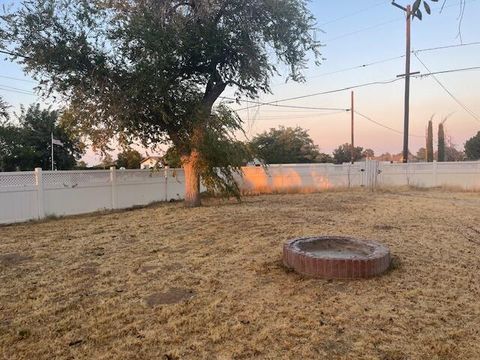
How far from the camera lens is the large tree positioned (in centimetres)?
1067

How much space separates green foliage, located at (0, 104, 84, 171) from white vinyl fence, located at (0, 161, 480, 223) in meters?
15.8

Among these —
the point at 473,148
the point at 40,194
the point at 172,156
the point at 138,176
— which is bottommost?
the point at 40,194

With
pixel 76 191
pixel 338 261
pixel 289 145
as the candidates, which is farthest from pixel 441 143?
pixel 338 261

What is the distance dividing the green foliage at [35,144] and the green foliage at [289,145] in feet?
61.9

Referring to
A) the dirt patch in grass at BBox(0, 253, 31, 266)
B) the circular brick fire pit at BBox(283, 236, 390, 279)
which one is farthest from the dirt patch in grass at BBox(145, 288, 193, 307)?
the dirt patch in grass at BBox(0, 253, 31, 266)

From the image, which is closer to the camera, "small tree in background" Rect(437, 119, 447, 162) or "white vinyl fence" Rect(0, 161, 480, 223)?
"white vinyl fence" Rect(0, 161, 480, 223)

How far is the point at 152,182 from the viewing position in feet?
48.6

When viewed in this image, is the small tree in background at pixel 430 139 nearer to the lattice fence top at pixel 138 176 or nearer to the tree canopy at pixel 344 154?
the tree canopy at pixel 344 154

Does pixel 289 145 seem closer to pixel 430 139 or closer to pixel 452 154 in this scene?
pixel 430 139

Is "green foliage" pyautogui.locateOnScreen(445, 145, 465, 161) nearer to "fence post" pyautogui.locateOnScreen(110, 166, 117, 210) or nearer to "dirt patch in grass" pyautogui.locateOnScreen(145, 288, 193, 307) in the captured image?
"fence post" pyautogui.locateOnScreen(110, 166, 117, 210)

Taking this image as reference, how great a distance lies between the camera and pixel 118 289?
4.58 meters

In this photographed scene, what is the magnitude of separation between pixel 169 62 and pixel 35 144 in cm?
2506

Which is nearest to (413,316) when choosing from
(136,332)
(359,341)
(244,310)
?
(359,341)

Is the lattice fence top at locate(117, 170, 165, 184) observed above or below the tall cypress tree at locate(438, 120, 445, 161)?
below
